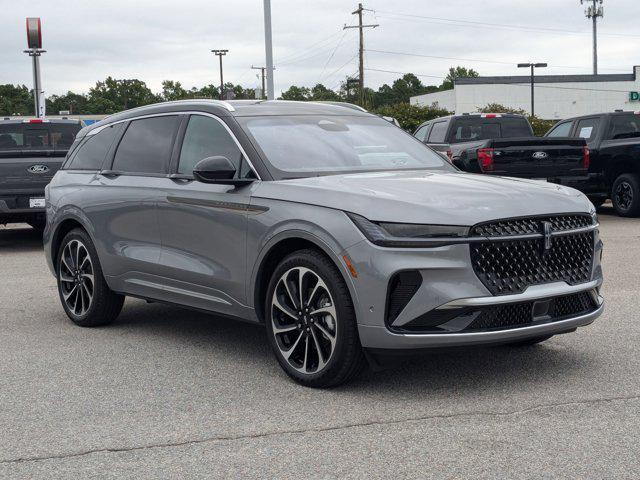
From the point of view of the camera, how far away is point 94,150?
799 centimetres

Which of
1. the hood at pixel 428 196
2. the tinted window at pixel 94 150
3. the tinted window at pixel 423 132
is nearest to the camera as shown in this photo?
the hood at pixel 428 196

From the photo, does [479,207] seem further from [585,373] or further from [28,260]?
[28,260]

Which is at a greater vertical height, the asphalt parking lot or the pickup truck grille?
the pickup truck grille

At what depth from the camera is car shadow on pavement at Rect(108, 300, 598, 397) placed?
5488mm

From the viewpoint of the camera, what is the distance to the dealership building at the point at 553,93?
80.9m

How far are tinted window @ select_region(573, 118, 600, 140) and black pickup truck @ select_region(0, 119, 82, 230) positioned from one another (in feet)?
29.4

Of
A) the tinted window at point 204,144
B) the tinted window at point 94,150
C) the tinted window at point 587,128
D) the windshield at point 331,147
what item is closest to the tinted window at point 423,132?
the tinted window at point 587,128

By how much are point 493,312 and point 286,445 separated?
4.51 ft

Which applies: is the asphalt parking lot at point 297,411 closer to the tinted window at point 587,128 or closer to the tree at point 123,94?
the tinted window at point 587,128

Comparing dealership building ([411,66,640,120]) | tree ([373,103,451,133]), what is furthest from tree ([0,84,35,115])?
tree ([373,103,451,133])

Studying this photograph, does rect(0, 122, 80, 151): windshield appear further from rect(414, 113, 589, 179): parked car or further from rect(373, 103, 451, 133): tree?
rect(373, 103, 451, 133): tree

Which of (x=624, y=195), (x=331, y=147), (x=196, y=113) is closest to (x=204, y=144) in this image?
(x=196, y=113)

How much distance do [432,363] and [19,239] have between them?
1127cm

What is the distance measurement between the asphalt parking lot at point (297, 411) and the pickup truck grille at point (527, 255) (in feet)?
1.99
